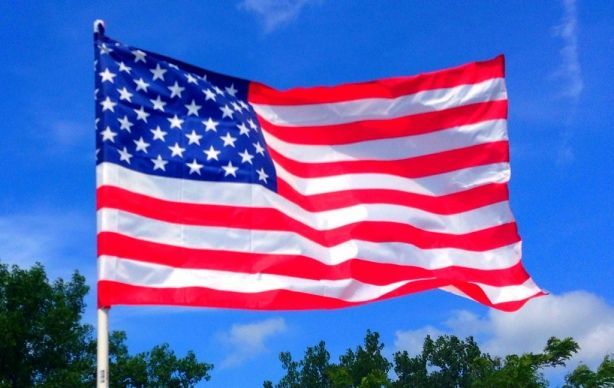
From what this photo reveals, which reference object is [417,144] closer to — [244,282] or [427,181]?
[427,181]

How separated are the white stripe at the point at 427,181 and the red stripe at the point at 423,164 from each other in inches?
2.1

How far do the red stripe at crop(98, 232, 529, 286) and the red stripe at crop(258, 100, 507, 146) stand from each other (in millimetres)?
1691

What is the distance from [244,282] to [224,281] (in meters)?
0.24

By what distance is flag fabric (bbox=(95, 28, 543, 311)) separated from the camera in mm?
10344

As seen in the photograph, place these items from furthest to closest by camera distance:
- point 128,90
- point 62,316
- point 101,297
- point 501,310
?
1. point 62,316
2. point 501,310
3. point 128,90
4. point 101,297

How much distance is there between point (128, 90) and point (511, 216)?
4.88 meters

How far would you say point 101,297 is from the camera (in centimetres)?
957

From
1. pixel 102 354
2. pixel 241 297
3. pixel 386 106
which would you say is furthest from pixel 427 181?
pixel 102 354

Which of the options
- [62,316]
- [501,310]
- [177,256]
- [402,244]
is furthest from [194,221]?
[62,316]

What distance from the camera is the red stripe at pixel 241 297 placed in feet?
32.1

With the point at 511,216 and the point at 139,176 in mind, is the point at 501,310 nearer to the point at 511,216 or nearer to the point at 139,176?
the point at 511,216

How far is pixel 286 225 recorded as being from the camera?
37.0ft

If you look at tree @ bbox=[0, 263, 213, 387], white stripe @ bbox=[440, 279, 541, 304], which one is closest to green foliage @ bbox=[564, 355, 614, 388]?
tree @ bbox=[0, 263, 213, 387]

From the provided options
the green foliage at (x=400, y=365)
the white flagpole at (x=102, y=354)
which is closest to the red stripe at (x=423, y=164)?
the white flagpole at (x=102, y=354)
